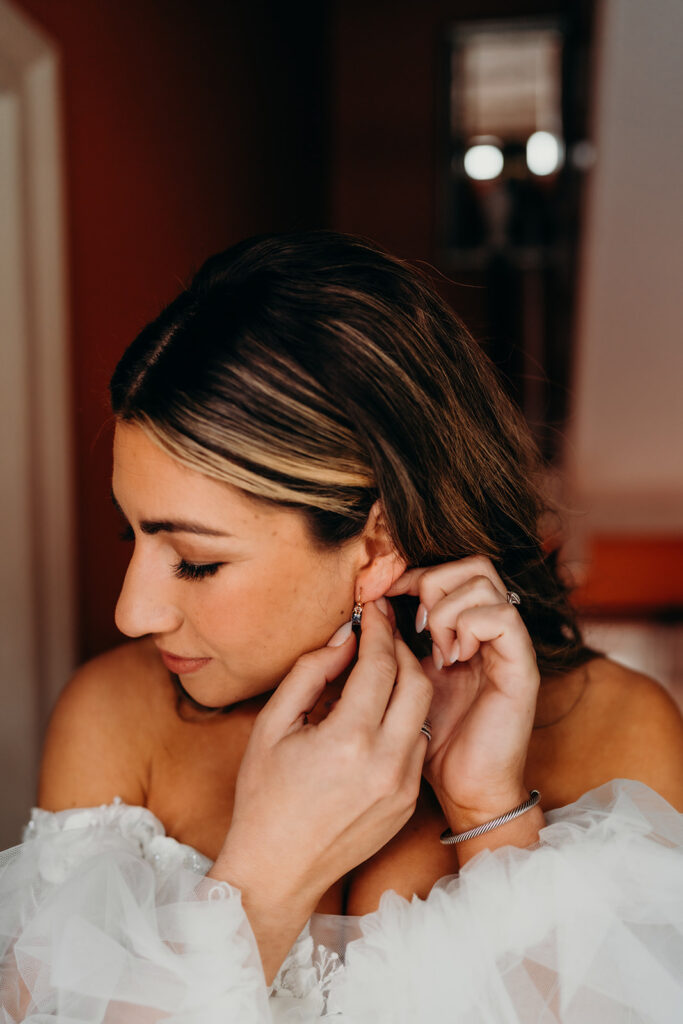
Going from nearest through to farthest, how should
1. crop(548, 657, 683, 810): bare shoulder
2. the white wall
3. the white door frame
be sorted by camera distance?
crop(548, 657, 683, 810): bare shoulder
the white door frame
the white wall

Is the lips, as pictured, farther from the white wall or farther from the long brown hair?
the white wall

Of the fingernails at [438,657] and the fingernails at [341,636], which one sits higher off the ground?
the fingernails at [341,636]

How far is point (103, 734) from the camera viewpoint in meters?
1.25

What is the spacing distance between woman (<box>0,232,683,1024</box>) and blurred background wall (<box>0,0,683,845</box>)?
0.23 m

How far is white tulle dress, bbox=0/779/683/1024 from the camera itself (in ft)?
2.81

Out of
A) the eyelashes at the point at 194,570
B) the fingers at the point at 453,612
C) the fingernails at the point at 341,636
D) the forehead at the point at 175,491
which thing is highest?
the forehead at the point at 175,491

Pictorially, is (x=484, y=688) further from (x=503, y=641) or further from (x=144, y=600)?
(x=144, y=600)

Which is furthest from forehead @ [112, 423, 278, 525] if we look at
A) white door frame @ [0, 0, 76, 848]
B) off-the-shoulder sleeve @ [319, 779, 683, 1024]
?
white door frame @ [0, 0, 76, 848]

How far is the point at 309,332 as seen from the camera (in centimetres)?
103

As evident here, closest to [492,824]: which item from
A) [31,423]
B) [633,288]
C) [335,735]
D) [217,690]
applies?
[335,735]

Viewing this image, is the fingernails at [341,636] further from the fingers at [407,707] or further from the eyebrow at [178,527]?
the eyebrow at [178,527]

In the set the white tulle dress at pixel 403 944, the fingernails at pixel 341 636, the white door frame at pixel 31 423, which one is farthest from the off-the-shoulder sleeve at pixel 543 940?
the white door frame at pixel 31 423

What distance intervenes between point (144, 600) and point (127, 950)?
0.37 m

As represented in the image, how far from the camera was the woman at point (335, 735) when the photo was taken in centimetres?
89
